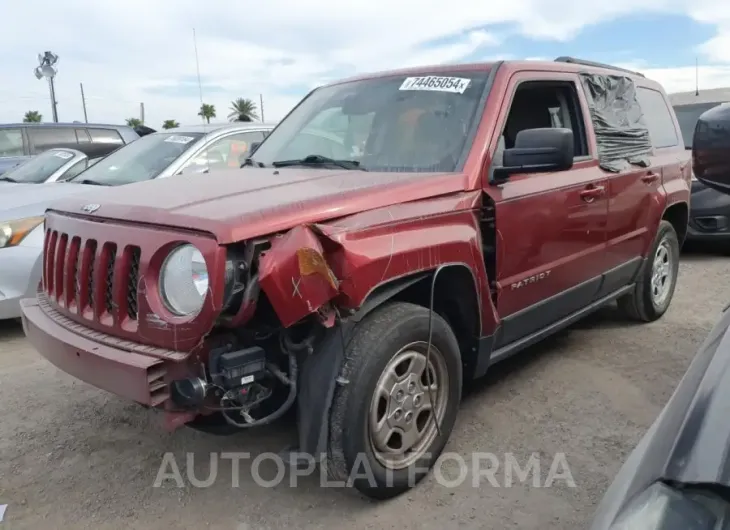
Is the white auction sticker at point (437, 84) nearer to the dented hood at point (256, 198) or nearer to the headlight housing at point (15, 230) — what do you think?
the dented hood at point (256, 198)

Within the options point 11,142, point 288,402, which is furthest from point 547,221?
point 11,142

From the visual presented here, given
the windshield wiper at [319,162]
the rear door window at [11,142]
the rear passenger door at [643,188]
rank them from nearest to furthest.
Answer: the windshield wiper at [319,162] → the rear passenger door at [643,188] → the rear door window at [11,142]

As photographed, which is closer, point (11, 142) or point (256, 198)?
point (256, 198)

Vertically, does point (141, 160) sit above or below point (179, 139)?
below

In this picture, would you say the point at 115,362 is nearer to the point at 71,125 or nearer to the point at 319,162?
the point at 319,162

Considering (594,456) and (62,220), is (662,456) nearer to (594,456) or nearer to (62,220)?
(594,456)

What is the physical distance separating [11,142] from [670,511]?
12189mm

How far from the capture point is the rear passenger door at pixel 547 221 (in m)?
3.38

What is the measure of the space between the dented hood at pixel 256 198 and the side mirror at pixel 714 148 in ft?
3.62

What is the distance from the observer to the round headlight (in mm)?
2408

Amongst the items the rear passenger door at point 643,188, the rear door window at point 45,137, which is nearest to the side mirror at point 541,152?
the rear passenger door at point 643,188

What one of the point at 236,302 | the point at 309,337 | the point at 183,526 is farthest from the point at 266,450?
the point at 236,302

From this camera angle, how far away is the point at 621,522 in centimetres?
122

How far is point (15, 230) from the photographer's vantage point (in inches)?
197
